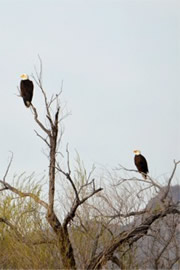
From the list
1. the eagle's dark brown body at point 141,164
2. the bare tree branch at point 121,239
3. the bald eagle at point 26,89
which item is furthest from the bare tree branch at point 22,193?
the eagle's dark brown body at point 141,164

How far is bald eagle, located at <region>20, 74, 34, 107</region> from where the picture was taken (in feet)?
33.1

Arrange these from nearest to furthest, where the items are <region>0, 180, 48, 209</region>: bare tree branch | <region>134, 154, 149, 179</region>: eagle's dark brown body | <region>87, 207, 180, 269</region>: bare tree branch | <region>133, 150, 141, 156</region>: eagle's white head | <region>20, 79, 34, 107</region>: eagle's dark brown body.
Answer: <region>87, 207, 180, 269</region>: bare tree branch < <region>0, 180, 48, 209</region>: bare tree branch < <region>20, 79, 34, 107</region>: eagle's dark brown body < <region>134, 154, 149, 179</region>: eagle's dark brown body < <region>133, 150, 141, 156</region>: eagle's white head

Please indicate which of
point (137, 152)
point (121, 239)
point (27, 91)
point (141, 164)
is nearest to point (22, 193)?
point (121, 239)

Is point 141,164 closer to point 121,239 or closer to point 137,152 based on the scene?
point 137,152

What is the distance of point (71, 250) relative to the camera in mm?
8492

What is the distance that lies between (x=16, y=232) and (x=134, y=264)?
1.97 metres

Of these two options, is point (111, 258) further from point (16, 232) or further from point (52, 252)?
point (16, 232)

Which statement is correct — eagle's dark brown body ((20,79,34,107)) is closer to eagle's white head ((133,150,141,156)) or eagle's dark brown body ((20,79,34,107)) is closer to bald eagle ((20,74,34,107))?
bald eagle ((20,74,34,107))

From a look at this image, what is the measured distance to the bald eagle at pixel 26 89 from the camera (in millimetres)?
10094

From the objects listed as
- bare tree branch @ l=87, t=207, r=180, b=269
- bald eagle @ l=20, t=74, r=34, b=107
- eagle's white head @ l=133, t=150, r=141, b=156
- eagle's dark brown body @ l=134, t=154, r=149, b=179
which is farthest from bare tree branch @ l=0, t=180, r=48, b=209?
eagle's white head @ l=133, t=150, r=141, b=156

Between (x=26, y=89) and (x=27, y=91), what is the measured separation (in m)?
0.08

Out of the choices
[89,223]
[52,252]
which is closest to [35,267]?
[52,252]

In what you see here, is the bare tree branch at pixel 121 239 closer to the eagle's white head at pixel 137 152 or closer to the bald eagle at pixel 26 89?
the eagle's white head at pixel 137 152

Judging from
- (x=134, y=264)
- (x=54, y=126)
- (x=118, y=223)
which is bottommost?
(x=134, y=264)
